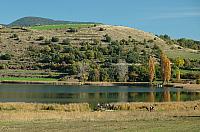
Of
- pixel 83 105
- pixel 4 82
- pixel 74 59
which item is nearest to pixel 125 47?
pixel 74 59

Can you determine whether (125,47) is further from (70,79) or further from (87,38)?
(70,79)

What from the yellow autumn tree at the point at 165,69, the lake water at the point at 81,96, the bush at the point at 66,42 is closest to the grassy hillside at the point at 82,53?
the bush at the point at 66,42

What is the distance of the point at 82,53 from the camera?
155875mm

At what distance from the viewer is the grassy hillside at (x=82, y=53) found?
13762 centimetres

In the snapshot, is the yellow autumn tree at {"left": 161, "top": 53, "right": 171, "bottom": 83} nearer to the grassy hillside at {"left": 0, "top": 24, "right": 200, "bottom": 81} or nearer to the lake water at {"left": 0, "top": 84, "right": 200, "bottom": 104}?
the grassy hillside at {"left": 0, "top": 24, "right": 200, "bottom": 81}

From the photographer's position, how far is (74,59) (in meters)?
150

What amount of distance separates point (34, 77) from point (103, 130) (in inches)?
4250

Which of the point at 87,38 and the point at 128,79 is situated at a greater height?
the point at 87,38

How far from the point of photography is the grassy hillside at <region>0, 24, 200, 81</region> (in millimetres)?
137625

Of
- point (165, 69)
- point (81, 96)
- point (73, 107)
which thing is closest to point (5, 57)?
point (165, 69)

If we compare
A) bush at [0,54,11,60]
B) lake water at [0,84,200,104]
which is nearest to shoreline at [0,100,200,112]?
lake water at [0,84,200,104]

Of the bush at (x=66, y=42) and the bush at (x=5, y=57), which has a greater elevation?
the bush at (x=66, y=42)

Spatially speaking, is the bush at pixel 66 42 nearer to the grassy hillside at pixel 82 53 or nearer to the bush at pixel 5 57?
the grassy hillside at pixel 82 53

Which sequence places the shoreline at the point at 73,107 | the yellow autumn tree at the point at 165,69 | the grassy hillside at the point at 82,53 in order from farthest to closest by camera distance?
the grassy hillside at the point at 82,53, the yellow autumn tree at the point at 165,69, the shoreline at the point at 73,107
